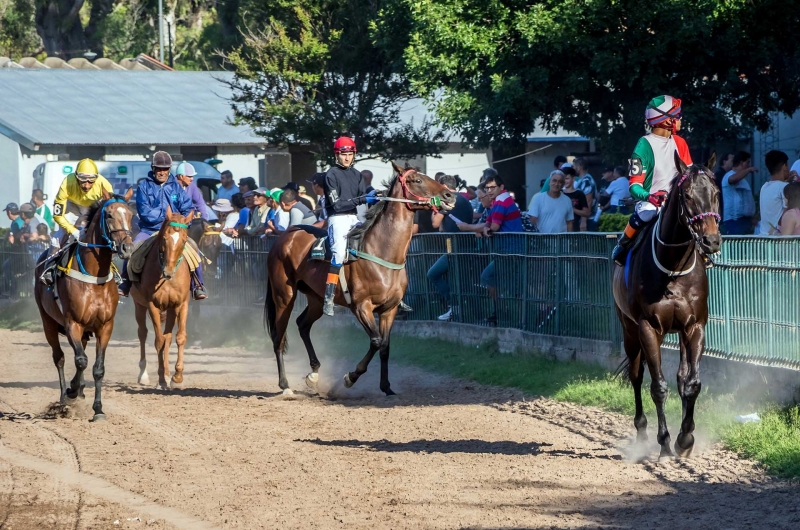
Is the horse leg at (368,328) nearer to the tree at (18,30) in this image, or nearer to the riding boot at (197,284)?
the riding boot at (197,284)

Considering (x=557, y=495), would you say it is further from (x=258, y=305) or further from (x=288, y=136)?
(x=288, y=136)

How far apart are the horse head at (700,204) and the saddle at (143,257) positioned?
7.16 meters

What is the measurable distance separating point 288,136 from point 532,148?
8554 mm

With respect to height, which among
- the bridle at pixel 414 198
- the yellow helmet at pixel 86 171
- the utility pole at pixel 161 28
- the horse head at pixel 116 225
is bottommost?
the horse head at pixel 116 225

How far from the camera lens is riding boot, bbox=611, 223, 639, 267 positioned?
9336mm

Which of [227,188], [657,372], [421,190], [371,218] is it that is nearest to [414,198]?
[421,190]

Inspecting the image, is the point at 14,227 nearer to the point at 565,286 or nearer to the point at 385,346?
the point at 385,346

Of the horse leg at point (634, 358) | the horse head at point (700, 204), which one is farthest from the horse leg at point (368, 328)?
the horse head at point (700, 204)

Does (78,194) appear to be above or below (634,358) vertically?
above

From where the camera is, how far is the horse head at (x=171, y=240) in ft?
43.3

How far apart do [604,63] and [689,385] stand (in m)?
11.5

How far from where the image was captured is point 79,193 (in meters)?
12.4

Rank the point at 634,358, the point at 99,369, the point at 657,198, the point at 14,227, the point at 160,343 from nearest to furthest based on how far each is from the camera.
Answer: the point at 657,198 < the point at 634,358 < the point at 99,369 < the point at 160,343 < the point at 14,227

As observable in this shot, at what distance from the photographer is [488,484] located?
8.00 metres
